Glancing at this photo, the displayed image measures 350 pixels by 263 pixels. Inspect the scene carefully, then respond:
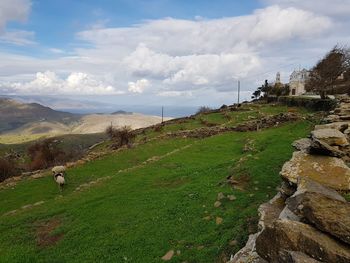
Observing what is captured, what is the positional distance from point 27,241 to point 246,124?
4018 centimetres

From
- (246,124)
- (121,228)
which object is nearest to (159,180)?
(121,228)

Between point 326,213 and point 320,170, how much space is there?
6279 millimetres

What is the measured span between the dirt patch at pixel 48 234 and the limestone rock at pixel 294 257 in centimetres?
1596

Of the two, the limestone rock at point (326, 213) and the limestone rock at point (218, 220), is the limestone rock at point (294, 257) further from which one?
the limestone rock at point (218, 220)

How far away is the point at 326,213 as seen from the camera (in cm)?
962

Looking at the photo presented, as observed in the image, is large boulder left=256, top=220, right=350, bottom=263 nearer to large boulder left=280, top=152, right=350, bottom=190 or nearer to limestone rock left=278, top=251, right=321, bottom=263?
limestone rock left=278, top=251, right=321, bottom=263

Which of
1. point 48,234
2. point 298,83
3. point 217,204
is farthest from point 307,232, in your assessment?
point 298,83

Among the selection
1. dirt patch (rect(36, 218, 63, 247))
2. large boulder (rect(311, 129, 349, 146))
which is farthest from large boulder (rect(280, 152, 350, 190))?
dirt patch (rect(36, 218, 63, 247))

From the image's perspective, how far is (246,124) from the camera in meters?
56.6

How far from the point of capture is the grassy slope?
17.5 m

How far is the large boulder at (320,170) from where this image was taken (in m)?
14.4

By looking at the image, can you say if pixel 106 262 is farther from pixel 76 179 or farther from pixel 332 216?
pixel 76 179

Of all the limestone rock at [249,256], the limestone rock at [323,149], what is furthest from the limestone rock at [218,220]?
the limestone rock at [323,149]

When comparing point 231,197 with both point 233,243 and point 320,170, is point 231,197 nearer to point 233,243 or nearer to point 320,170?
point 233,243
